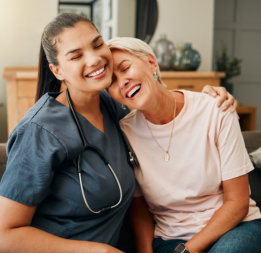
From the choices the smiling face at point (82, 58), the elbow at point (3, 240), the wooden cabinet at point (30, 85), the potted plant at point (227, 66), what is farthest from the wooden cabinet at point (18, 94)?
the potted plant at point (227, 66)

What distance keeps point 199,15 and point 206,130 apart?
2.79m

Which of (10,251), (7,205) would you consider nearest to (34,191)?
(7,205)

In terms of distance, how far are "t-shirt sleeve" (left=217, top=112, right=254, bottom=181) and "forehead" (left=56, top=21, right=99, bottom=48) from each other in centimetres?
58

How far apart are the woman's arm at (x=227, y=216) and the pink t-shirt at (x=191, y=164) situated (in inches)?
1.8

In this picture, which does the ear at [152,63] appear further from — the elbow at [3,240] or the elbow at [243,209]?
the elbow at [3,240]

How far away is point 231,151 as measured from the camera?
123cm

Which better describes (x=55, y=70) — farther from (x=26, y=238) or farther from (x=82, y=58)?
(x=26, y=238)

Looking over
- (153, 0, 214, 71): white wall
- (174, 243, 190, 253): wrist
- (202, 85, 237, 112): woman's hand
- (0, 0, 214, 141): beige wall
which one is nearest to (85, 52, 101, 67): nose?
(202, 85, 237, 112): woman's hand

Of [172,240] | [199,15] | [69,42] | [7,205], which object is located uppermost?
[199,15]

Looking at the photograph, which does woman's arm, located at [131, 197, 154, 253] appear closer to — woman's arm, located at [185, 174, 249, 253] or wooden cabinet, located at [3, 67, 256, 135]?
woman's arm, located at [185, 174, 249, 253]

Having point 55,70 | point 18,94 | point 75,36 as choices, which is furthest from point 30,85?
point 75,36

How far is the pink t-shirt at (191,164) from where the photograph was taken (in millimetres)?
1255

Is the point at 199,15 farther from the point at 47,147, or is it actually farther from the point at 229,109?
the point at 47,147

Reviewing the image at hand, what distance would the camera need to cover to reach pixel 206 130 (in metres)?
1.28
